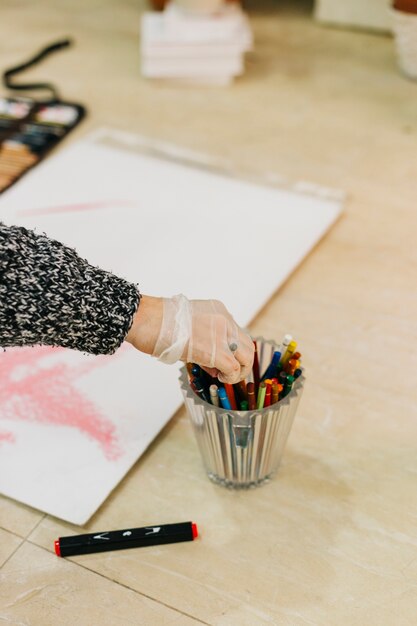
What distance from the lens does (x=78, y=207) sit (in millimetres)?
1144

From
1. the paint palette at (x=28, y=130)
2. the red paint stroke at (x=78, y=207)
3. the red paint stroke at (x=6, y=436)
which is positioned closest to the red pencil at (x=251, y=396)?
the red paint stroke at (x=6, y=436)

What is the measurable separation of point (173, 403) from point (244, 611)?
246mm

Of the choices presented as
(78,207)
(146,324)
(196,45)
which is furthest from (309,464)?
(196,45)

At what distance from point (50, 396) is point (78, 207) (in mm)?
370

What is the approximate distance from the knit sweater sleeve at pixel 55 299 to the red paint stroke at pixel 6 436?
0.21 meters

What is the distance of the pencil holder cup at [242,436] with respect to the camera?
2.27 ft

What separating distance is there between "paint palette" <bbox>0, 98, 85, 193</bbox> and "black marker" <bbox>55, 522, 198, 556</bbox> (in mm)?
624

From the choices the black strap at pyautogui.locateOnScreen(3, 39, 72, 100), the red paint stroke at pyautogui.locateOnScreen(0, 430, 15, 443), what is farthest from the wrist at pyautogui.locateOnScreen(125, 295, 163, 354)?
the black strap at pyautogui.locateOnScreen(3, 39, 72, 100)

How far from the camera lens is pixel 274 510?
744 millimetres

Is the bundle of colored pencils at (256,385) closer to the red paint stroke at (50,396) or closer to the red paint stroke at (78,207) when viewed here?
the red paint stroke at (50,396)

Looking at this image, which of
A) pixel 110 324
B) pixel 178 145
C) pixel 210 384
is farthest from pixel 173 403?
pixel 178 145

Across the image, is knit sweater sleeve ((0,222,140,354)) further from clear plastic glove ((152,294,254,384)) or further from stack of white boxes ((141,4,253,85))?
stack of white boxes ((141,4,253,85))

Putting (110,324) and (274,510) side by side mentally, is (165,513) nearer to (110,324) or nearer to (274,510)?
(274,510)

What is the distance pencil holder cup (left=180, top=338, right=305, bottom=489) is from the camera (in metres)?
0.69
